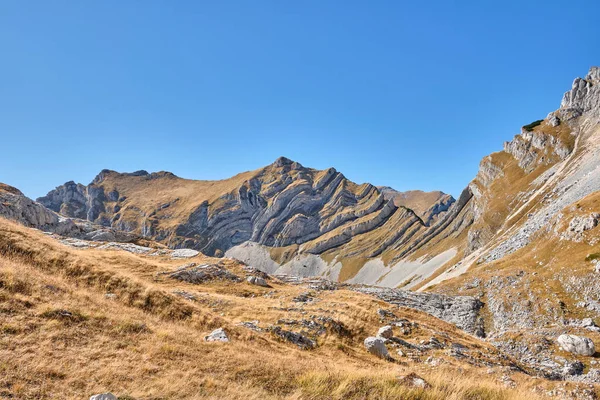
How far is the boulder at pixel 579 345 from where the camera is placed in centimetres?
3616

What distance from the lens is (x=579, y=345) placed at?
36.5m

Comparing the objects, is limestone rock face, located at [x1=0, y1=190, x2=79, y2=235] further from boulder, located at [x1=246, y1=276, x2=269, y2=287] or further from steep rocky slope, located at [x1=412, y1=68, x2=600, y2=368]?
steep rocky slope, located at [x1=412, y1=68, x2=600, y2=368]

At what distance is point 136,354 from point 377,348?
16.5 metres

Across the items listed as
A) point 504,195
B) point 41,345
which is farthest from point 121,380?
point 504,195

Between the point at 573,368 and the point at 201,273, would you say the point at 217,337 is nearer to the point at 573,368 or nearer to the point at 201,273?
the point at 201,273

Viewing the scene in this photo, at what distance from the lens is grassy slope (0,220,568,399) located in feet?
34.3

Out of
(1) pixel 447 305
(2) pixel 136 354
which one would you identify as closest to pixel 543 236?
(1) pixel 447 305

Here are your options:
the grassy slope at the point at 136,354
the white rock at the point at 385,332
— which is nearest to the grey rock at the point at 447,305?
the white rock at the point at 385,332

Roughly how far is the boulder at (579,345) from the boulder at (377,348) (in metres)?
29.2

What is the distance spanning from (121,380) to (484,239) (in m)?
163

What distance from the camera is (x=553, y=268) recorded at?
65562 mm

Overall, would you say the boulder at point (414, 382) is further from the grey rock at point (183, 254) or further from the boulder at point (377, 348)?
the grey rock at point (183, 254)

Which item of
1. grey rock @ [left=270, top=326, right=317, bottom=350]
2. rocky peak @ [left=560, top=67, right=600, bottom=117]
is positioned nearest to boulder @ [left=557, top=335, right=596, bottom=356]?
grey rock @ [left=270, top=326, right=317, bottom=350]

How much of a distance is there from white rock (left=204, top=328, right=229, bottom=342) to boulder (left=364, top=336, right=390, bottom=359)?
11350 mm
